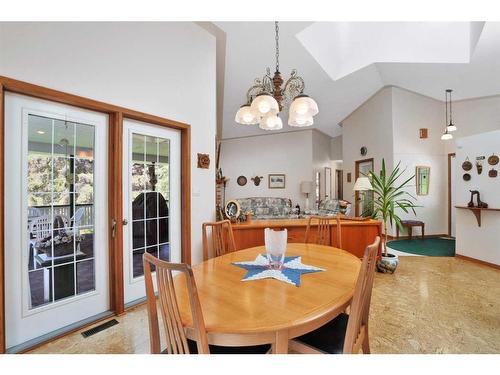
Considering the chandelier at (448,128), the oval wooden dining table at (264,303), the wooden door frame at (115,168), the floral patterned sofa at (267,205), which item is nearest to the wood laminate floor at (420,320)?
the wooden door frame at (115,168)

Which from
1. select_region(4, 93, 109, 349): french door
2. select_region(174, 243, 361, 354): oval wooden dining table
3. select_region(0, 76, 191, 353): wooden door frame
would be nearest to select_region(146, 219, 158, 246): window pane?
select_region(0, 76, 191, 353): wooden door frame

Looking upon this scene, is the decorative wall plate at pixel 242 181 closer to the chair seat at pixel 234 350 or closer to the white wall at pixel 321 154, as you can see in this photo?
the white wall at pixel 321 154

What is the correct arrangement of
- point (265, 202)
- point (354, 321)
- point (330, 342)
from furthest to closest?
point (265, 202)
point (330, 342)
point (354, 321)

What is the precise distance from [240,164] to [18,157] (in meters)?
6.52

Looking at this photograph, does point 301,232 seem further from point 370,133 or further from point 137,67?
point 370,133

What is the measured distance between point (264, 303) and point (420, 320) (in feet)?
6.53

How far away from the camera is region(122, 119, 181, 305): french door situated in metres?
2.40

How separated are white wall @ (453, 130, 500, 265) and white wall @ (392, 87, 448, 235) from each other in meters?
1.47

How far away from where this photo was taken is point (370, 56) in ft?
15.0

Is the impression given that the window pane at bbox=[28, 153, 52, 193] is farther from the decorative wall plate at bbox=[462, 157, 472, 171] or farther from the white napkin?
the decorative wall plate at bbox=[462, 157, 472, 171]

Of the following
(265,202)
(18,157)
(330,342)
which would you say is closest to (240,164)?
(265,202)

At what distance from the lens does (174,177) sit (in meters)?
2.80

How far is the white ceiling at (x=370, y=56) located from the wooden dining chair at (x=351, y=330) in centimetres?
321
